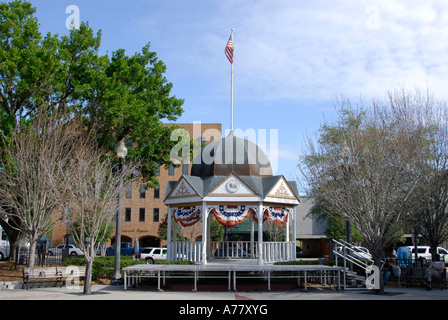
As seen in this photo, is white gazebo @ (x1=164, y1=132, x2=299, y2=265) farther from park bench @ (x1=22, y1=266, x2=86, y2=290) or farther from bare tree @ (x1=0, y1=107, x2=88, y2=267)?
bare tree @ (x1=0, y1=107, x2=88, y2=267)

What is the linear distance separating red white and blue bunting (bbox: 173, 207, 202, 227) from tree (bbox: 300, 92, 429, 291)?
6.29 m

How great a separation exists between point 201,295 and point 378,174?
8486mm

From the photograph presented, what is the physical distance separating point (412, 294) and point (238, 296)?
281 inches

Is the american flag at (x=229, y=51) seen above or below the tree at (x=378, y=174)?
above

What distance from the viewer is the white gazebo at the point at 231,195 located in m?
A: 20.1

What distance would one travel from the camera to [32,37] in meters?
23.8

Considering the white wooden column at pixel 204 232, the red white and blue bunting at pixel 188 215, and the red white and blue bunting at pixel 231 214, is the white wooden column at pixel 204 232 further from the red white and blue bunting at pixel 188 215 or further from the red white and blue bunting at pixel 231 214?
the red white and blue bunting at pixel 188 215

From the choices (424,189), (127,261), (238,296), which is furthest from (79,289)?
(424,189)

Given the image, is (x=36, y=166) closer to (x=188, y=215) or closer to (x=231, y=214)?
(x=188, y=215)

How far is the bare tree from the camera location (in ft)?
67.3

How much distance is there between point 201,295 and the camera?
16.0 meters

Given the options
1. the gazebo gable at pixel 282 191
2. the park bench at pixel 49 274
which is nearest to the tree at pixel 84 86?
the park bench at pixel 49 274

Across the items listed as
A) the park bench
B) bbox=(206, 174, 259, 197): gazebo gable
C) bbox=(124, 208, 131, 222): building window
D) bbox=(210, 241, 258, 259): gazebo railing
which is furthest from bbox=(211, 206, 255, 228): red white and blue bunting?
bbox=(124, 208, 131, 222): building window

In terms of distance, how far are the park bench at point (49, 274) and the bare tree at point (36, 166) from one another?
7.39ft
